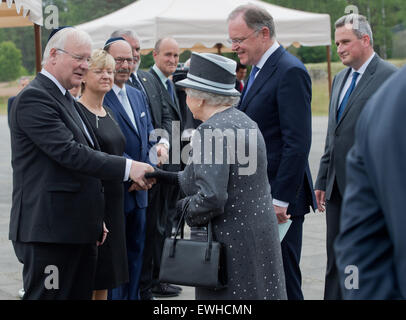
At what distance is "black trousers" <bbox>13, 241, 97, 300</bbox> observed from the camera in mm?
3543

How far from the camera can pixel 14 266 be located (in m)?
6.73

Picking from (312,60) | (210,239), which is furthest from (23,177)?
(312,60)

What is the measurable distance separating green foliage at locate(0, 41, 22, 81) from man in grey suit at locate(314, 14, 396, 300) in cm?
7224

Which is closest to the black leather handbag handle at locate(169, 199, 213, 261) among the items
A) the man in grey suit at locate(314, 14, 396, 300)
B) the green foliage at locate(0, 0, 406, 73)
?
the man in grey suit at locate(314, 14, 396, 300)

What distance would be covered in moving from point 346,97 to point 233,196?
5.76 ft

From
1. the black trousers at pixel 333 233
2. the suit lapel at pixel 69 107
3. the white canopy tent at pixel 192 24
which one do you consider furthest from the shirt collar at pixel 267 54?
the white canopy tent at pixel 192 24

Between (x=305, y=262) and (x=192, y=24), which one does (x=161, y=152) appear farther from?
(x=192, y=24)

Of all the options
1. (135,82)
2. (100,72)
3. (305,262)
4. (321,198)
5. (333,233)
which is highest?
(100,72)

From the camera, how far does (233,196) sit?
127 inches

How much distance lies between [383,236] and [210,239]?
176 centimetres

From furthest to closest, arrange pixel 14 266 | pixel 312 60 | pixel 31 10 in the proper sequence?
pixel 312 60 < pixel 14 266 < pixel 31 10

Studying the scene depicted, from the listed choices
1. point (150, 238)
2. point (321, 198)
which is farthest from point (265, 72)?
point (150, 238)
